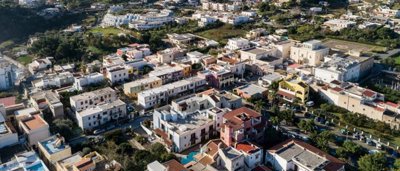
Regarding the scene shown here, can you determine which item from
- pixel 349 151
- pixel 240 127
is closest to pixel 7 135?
pixel 240 127

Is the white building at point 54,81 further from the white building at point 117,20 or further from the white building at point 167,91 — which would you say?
the white building at point 117,20

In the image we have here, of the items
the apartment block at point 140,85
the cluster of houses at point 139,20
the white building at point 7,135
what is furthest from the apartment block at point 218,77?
the cluster of houses at point 139,20

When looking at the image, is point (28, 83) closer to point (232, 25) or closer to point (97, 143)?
point (97, 143)

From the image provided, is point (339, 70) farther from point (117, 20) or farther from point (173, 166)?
point (117, 20)

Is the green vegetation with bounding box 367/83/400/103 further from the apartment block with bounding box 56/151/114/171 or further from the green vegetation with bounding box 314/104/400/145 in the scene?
the apartment block with bounding box 56/151/114/171

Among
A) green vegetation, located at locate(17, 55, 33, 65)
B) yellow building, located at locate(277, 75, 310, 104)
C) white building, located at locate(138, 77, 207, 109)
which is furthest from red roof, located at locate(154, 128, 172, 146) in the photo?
green vegetation, located at locate(17, 55, 33, 65)

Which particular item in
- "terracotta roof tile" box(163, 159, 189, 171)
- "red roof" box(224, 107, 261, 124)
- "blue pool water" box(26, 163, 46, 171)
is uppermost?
"red roof" box(224, 107, 261, 124)
